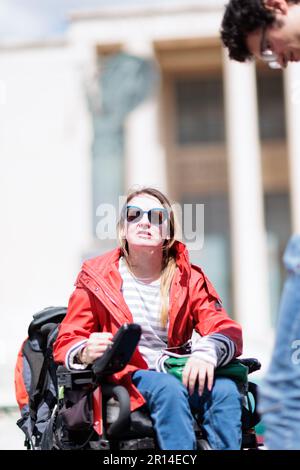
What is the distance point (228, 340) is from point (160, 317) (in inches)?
11.7

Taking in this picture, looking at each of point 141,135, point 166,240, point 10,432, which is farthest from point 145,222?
point 141,135

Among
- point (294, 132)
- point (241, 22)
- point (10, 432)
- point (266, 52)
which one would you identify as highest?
point (294, 132)

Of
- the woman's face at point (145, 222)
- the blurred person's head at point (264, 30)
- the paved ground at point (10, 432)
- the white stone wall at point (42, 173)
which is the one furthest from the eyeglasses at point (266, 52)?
the white stone wall at point (42, 173)

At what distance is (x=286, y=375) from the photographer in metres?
1.85

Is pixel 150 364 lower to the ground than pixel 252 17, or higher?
A: lower

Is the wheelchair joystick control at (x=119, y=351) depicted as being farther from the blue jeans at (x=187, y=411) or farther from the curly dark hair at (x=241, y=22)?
the curly dark hair at (x=241, y=22)

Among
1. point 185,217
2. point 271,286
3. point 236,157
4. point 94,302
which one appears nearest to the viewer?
point 94,302

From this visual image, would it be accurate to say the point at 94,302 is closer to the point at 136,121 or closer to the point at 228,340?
the point at 228,340

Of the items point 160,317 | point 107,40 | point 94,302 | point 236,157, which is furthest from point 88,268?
point 107,40

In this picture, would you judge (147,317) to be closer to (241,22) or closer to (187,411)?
(187,411)

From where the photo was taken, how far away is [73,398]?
8.29 ft

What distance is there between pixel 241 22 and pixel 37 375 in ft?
5.60

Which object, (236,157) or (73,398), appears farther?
(236,157)

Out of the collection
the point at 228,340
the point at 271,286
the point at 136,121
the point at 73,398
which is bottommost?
the point at 271,286
